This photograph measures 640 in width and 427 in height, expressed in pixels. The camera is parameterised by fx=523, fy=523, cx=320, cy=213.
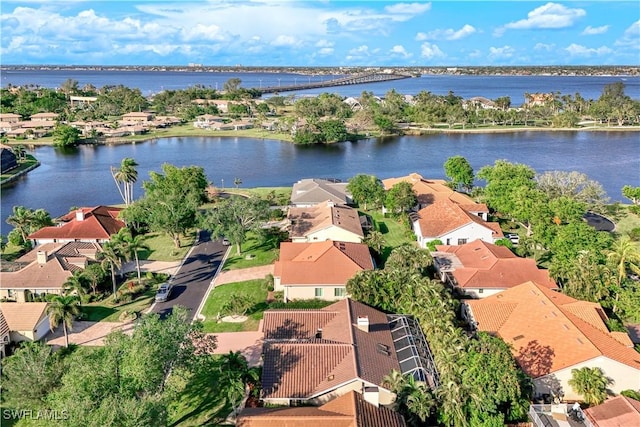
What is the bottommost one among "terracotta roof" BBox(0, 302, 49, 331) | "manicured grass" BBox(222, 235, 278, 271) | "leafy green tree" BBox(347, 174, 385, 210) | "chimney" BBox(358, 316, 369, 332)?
"manicured grass" BBox(222, 235, 278, 271)

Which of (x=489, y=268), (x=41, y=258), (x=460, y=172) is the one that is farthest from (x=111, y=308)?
(x=460, y=172)

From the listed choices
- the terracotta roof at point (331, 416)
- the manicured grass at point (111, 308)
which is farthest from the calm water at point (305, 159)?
the terracotta roof at point (331, 416)

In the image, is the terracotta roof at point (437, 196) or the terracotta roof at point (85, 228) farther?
the terracotta roof at point (437, 196)

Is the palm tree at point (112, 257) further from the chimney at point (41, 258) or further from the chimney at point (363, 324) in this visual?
the chimney at point (363, 324)

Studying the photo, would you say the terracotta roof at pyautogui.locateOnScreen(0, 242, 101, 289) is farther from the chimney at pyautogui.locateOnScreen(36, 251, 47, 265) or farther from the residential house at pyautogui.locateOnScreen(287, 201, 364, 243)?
the residential house at pyautogui.locateOnScreen(287, 201, 364, 243)

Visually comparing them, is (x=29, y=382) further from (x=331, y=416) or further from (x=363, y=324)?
(x=363, y=324)

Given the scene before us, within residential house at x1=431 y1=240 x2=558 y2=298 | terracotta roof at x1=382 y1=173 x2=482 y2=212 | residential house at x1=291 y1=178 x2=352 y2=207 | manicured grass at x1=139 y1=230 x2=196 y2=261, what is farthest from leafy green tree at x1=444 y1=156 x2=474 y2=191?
manicured grass at x1=139 y1=230 x2=196 y2=261
